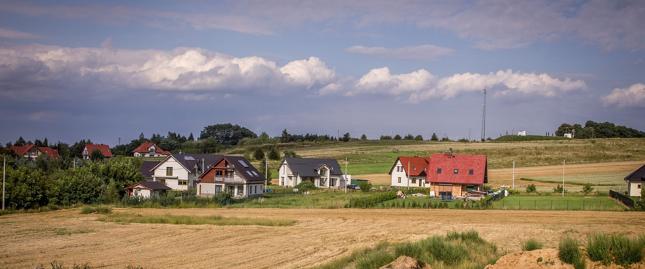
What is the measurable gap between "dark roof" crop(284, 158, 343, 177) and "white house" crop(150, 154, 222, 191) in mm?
13155

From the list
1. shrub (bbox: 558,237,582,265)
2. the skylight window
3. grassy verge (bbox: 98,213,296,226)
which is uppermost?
the skylight window

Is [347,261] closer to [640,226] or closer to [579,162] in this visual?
[640,226]

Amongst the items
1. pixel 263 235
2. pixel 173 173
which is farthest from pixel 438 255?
pixel 173 173

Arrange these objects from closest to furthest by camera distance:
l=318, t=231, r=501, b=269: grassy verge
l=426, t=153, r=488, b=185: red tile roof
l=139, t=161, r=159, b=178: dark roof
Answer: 1. l=318, t=231, r=501, b=269: grassy verge
2. l=426, t=153, r=488, b=185: red tile roof
3. l=139, t=161, r=159, b=178: dark roof

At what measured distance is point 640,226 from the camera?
35.3 meters

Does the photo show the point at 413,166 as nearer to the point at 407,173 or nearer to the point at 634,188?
the point at 407,173

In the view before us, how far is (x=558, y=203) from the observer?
5278 centimetres

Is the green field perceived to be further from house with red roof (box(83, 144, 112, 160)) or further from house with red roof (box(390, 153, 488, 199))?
house with red roof (box(83, 144, 112, 160))

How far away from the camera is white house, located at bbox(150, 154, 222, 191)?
77.0 m

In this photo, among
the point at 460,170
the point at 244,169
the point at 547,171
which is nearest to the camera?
the point at 460,170

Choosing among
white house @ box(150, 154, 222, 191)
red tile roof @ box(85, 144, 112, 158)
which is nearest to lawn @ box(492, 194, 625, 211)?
white house @ box(150, 154, 222, 191)

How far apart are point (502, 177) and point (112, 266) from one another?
72031mm

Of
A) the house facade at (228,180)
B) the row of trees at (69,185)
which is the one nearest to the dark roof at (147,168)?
the house facade at (228,180)

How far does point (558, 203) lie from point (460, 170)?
15082 mm
